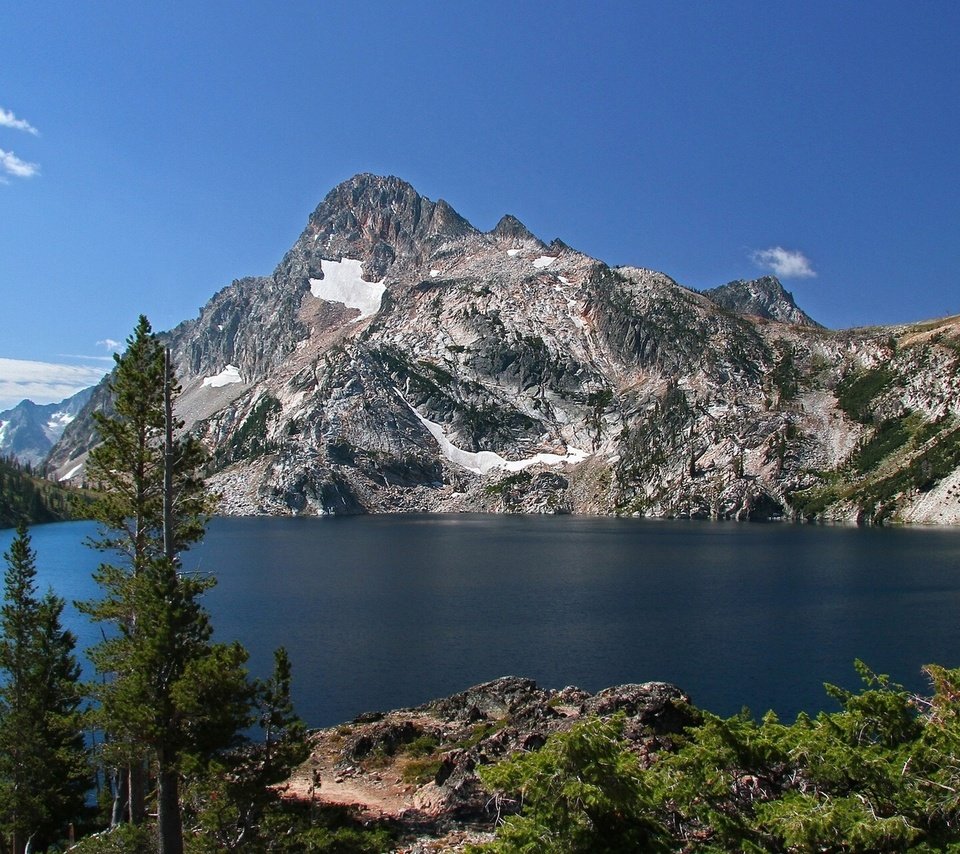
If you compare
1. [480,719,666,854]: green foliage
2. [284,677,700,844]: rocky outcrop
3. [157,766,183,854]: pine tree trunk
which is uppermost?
[480,719,666,854]: green foliage

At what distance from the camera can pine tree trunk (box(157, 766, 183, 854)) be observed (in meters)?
20.9

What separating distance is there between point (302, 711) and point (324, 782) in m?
17.3

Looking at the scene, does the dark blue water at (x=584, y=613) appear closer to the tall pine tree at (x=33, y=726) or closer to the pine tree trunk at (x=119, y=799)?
the pine tree trunk at (x=119, y=799)

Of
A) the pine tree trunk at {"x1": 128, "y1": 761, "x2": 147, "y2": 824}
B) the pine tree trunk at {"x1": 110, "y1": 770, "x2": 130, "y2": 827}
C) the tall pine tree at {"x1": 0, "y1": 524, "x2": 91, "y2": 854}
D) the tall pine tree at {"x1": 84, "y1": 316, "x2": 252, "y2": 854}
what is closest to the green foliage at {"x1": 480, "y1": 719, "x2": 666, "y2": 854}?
the tall pine tree at {"x1": 84, "y1": 316, "x2": 252, "y2": 854}

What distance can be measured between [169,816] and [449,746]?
637 inches

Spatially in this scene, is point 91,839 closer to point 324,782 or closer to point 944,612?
point 324,782

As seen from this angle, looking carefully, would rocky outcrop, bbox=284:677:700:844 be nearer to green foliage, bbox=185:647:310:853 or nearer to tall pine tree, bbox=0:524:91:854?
green foliage, bbox=185:647:310:853

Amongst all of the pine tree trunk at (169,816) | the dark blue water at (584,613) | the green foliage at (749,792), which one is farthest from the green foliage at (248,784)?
the dark blue water at (584,613)

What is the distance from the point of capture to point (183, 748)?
67.4 feet

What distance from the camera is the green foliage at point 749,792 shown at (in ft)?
42.7

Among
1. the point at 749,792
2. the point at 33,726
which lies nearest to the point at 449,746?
the point at 33,726

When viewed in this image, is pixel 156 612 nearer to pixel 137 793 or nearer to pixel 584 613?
pixel 137 793

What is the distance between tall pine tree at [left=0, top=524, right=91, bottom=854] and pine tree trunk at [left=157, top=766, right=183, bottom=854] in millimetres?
11128

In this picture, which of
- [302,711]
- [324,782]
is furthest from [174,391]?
[302,711]
